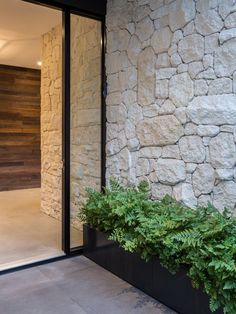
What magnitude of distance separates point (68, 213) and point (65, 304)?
1087 mm

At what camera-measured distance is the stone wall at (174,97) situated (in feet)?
7.73

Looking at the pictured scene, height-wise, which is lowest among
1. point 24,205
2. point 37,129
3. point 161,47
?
point 24,205

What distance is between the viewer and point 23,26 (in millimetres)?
4242

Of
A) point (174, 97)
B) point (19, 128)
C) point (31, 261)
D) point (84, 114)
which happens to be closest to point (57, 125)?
point (84, 114)

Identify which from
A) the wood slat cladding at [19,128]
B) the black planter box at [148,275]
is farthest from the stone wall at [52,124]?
the wood slat cladding at [19,128]

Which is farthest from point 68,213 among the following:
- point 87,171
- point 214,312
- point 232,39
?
point 232,39

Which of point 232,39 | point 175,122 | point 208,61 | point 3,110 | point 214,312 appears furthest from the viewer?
point 3,110

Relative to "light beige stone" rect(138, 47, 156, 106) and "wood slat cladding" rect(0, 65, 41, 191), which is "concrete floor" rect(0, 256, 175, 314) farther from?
"wood slat cladding" rect(0, 65, 41, 191)

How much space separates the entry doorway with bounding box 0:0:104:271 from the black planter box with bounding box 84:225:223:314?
372 millimetres

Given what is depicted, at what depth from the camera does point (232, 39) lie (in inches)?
89.7

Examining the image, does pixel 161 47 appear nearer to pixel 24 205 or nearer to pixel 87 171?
pixel 87 171

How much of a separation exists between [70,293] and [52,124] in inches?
107

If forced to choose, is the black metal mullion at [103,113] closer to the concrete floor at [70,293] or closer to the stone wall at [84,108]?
the stone wall at [84,108]

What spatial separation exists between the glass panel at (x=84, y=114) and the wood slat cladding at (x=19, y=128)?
3.88 m
